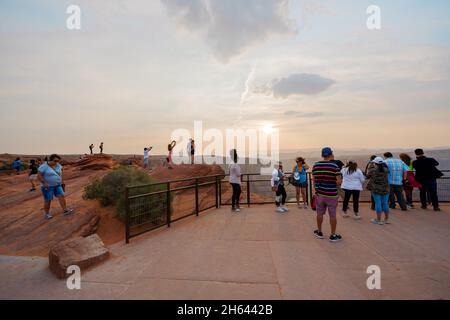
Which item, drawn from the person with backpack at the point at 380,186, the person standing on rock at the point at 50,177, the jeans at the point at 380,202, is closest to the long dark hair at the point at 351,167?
the person with backpack at the point at 380,186

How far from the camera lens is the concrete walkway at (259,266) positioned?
3.33 metres

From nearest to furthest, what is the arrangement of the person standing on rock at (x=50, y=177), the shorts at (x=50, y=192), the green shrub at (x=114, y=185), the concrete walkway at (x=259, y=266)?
the concrete walkway at (x=259, y=266) → the person standing on rock at (x=50, y=177) → the shorts at (x=50, y=192) → the green shrub at (x=114, y=185)

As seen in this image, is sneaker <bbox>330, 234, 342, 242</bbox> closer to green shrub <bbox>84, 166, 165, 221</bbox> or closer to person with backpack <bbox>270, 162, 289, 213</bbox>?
person with backpack <bbox>270, 162, 289, 213</bbox>

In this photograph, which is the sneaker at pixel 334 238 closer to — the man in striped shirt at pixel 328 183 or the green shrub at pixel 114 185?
the man in striped shirt at pixel 328 183

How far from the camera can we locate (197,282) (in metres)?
3.57

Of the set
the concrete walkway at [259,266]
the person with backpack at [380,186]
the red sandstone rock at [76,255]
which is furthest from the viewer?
the person with backpack at [380,186]

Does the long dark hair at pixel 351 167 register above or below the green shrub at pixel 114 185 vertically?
above

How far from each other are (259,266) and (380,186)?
4.11m

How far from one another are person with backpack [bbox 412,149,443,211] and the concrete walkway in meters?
1.96

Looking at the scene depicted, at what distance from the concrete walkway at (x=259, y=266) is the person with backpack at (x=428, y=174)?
196 cm

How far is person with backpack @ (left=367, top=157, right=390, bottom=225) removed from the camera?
6.44 m

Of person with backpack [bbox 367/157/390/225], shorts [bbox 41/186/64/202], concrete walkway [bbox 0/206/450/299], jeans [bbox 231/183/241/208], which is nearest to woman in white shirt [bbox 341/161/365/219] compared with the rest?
person with backpack [bbox 367/157/390/225]
